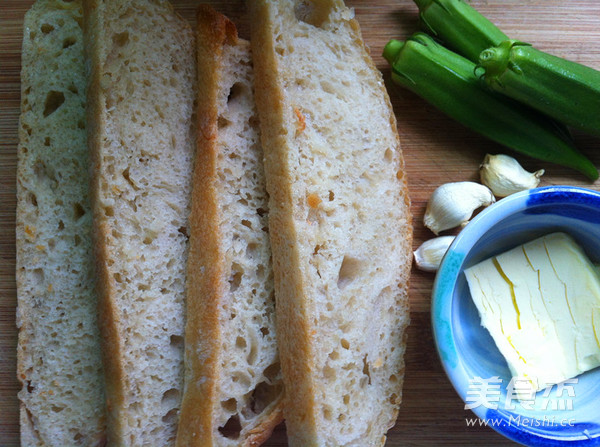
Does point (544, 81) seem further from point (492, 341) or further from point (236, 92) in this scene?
point (236, 92)

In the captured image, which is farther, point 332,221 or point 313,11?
point 313,11

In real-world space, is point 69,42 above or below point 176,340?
above

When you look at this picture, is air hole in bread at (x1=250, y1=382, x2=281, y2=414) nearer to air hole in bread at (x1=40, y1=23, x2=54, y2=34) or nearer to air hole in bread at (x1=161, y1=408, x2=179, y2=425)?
air hole in bread at (x1=161, y1=408, x2=179, y2=425)

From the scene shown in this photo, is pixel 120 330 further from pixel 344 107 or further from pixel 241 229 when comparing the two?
pixel 344 107

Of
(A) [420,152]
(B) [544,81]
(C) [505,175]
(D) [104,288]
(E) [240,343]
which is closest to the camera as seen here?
(D) [104,288]

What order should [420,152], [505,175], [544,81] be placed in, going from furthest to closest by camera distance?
[420,152] < [505,175] < [544,81]

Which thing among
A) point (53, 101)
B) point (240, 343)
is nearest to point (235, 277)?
point (240, 343)

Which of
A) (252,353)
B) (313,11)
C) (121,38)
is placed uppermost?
(313,11)

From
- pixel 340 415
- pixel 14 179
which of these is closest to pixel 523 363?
pixel 340 415
